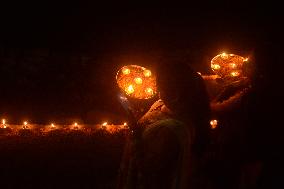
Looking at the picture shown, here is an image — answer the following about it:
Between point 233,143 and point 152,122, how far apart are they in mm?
651

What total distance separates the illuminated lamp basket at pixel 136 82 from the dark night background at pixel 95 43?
5.88m

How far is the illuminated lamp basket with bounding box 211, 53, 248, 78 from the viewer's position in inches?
157

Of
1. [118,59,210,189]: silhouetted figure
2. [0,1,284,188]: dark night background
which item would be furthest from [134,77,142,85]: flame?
[0,1,284,188]: dark night background

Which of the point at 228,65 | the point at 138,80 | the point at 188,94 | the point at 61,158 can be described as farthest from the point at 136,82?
the point at 61,158

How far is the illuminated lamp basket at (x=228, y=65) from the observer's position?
3.99 m

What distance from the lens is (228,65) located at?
4137 mm

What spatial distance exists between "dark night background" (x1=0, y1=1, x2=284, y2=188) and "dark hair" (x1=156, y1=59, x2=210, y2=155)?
675 cm

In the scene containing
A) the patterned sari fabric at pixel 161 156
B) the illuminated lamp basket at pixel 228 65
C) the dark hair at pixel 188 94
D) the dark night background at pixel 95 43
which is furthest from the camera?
the dark night background at pixel 95 43

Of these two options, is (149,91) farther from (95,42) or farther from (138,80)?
(95,42)

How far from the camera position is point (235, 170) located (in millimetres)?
2727

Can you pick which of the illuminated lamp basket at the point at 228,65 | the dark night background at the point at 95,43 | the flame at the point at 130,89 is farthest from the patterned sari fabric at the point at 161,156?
the dark night background at the point at 95,43

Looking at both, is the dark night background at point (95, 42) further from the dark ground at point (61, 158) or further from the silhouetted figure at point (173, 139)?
the silhouetted figure at point (173, 139)

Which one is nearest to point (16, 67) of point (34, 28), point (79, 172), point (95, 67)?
point (34, 28)

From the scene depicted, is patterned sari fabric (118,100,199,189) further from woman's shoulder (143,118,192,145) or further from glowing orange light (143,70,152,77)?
glowing orange light (143,70,152,77)
